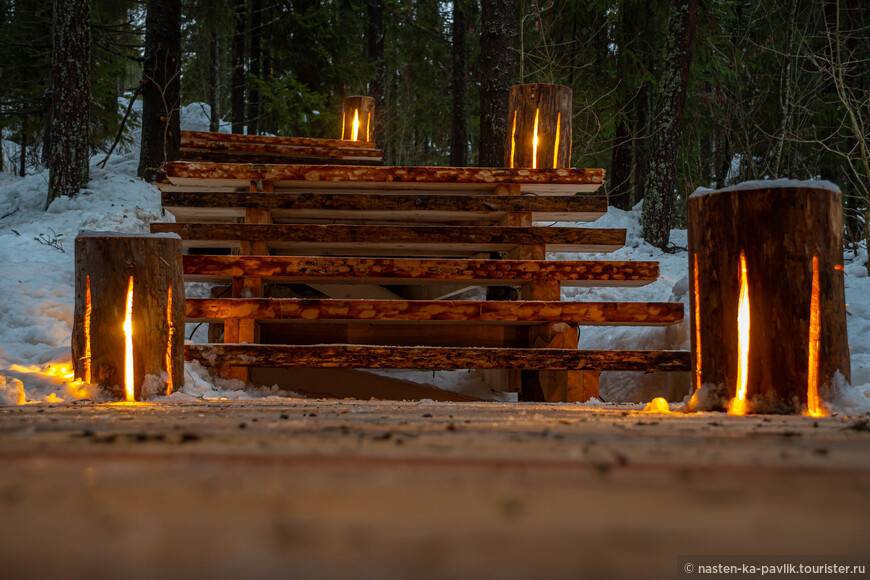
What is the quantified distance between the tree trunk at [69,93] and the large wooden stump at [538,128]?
7580mm

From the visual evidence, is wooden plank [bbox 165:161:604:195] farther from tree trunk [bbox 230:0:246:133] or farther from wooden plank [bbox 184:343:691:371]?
tree trunk [bbox 230:0:246:133]

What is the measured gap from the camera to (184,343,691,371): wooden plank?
173 inches

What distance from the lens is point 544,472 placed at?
3.27ft

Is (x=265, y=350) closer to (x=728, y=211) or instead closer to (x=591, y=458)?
(x=728, y=211)

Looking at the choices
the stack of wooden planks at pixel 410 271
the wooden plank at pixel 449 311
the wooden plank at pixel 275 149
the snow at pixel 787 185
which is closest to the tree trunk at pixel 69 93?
the wooden plank at pixel 275 149

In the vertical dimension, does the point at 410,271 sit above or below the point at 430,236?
below

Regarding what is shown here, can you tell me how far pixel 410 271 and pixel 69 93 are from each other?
831 centimetres

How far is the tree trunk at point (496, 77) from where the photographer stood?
9.11m

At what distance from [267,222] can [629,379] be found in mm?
3618

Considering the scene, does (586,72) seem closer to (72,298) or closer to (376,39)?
(376,39)

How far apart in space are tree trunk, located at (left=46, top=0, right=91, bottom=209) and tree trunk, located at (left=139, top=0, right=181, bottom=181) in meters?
1.14

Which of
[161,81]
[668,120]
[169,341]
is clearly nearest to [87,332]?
[169,341]

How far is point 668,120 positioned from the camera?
12.1 meters

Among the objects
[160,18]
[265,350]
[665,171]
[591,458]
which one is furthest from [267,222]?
[665,171]
